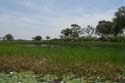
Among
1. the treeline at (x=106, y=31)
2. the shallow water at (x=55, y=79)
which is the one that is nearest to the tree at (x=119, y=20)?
the treeline at (x=106, y=31)

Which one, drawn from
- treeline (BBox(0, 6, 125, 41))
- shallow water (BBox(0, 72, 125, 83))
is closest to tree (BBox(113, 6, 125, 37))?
treeline (BBox(0, 6, 125, 41))

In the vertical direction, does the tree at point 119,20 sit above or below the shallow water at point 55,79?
above

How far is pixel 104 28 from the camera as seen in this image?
8569cm

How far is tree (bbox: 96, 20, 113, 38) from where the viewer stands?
83494 millimetres

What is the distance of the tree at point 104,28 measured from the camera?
8349 cm

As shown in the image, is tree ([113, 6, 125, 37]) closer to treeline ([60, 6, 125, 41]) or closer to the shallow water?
treeline ([60, 6, 125, 41])

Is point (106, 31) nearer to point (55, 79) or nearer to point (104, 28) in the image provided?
point (104, 28)

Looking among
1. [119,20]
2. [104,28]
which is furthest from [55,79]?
[104,28]

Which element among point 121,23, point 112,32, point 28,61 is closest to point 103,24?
point 112,32

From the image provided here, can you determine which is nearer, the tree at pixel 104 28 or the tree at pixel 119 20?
the tree at pixel 119 20

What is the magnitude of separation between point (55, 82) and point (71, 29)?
83453 millimetres

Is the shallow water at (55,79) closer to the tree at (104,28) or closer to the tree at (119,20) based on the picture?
the tree at (119,20)

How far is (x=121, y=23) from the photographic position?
72.1 metres

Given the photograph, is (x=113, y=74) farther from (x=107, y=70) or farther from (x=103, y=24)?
(x=103, y=24)
